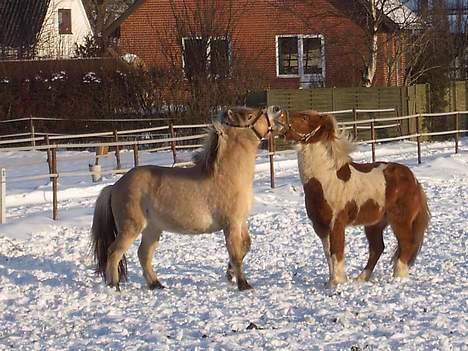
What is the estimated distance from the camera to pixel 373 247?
9.62m

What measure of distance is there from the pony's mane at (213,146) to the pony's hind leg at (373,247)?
1.71 metres

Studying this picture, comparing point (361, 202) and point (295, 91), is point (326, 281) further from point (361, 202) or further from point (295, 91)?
point (295, 91)

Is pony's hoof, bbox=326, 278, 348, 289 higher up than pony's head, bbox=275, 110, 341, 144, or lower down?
lower down

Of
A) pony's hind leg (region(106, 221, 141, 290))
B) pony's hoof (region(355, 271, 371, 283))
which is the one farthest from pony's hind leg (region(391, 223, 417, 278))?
pony's hind leg (region(106, 221, 141, 290))

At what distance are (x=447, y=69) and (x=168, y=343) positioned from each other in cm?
3027

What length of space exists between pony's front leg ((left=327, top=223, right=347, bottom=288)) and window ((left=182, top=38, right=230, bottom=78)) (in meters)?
22.5

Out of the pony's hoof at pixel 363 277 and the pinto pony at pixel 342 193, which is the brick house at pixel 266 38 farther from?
the pony's hoof at pixel 363 277

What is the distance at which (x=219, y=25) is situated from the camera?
33750mm

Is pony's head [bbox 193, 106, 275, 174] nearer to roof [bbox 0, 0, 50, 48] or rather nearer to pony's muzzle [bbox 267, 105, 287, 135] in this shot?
pony's muzzle [bbox 267, 105, 287, 135]

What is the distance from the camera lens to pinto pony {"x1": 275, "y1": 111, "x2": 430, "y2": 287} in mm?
9164

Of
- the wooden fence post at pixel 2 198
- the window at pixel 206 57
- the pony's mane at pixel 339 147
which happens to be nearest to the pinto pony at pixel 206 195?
the pony's mane at pixel 339 147

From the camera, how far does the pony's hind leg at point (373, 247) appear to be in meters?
9.46

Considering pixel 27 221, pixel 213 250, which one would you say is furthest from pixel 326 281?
pixel 27 221

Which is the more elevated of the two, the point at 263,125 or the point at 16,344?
the point at 263,125
